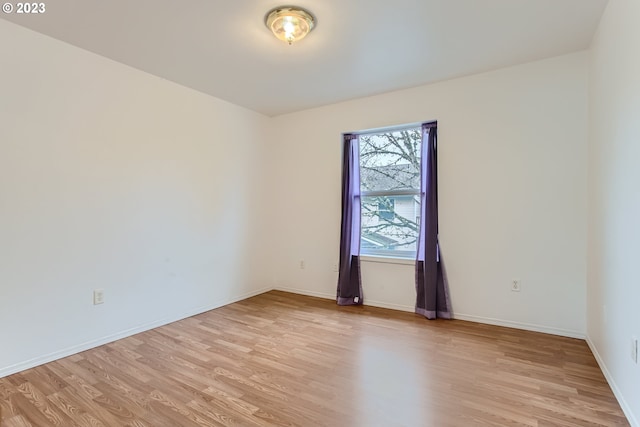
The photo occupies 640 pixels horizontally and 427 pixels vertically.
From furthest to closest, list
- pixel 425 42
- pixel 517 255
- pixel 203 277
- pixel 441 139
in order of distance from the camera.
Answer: pixel 203 277 → pixel 441 139 → pixel 517 255 → pixel 425 42

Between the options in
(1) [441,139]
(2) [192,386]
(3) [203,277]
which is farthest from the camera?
(3) [203,277]

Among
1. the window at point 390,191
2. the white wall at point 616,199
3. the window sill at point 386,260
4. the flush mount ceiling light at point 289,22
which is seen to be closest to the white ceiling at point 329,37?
the flush mount ceiling light at point 289,22

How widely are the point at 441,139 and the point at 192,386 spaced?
313cm

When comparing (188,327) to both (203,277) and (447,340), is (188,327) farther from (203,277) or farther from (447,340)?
(447,340)

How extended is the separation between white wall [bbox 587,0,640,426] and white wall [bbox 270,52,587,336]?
187 mm

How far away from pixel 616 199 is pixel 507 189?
3.57 ft

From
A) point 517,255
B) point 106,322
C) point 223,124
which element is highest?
point 223,124

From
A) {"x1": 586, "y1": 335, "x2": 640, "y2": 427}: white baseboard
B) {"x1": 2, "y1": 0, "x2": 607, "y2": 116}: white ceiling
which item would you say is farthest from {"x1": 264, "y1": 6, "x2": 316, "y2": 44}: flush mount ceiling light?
{"x1": 586, "y1": 335, "x2": 640, "y2": 427}: white baseboard

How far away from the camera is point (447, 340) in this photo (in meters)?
2.80

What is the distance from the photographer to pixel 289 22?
2.21 meters

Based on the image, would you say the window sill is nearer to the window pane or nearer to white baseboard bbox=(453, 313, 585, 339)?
white baseboard bbox=(453, 313, 585, 339)

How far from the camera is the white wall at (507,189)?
280cm

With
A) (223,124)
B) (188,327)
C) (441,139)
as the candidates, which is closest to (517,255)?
(441,139)

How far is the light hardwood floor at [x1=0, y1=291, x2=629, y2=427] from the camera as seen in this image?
5.82ft
